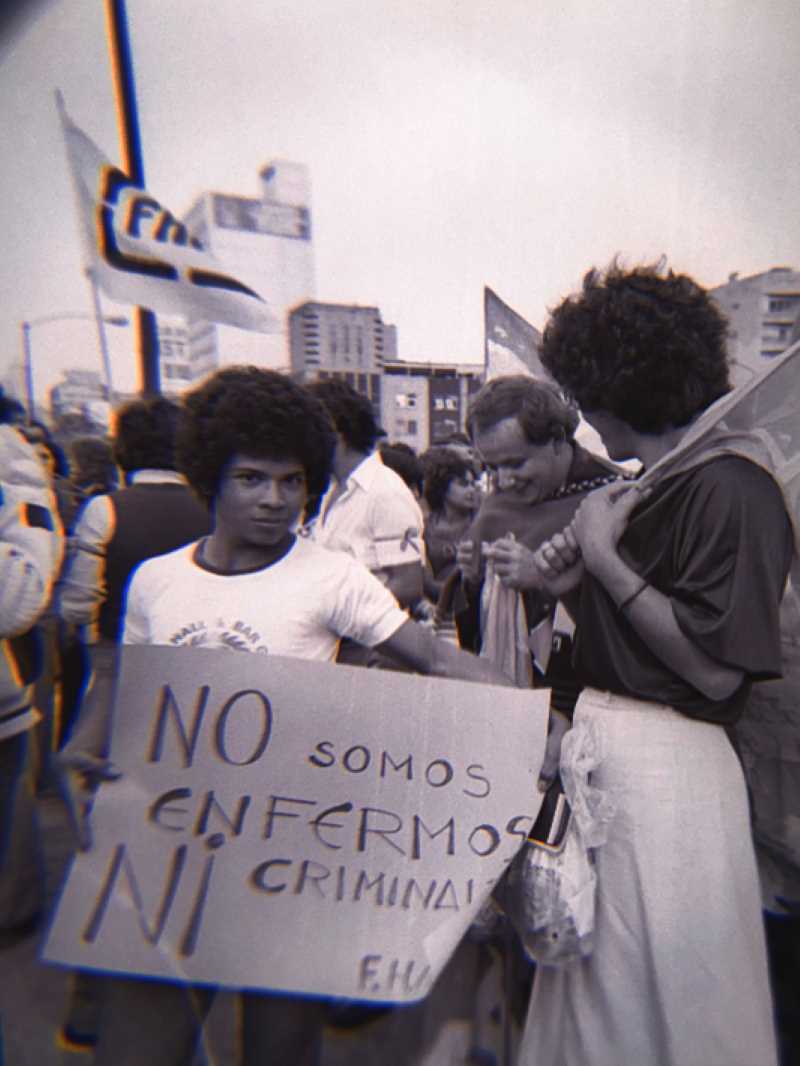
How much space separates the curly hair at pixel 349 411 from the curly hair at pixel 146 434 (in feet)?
0.96

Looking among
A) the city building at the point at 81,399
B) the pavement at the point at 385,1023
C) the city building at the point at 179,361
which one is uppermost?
the city building at the point at 179,361

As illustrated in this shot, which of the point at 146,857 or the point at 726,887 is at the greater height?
the point at 146,857

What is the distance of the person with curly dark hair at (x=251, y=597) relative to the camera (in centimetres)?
122

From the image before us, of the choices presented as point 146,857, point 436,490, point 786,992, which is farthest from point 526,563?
point 436,490

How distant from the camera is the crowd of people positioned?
1218 millimetres

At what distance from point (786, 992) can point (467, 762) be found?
1.04 m

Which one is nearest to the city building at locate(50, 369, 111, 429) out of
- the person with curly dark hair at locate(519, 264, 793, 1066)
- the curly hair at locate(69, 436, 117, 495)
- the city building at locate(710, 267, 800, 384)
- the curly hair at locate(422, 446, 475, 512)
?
the curly hair at locate(69, 436, 117, 495)

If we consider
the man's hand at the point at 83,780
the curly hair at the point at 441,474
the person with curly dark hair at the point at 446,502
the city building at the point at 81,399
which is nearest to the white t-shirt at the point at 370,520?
the city building at the point at 81,399

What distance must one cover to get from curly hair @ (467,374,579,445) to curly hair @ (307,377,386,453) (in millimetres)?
303

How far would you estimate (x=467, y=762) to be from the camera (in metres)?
1.26

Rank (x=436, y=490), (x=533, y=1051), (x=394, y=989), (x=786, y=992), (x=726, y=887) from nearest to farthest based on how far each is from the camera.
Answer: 1. (x=394, y=989)
2. (x=726, y=887)
3. (x=533, y=1051)
4. (x=786, y=992)
5. (x=436, y=490)

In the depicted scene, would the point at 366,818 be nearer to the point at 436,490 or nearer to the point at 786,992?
the point at 786,992

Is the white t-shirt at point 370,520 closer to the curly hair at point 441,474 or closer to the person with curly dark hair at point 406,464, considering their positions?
the curly hair at point 441,474

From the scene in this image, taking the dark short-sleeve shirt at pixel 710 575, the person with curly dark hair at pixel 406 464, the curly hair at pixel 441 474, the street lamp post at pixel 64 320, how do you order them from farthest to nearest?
the person with curly dark hair at pixel 406 464 → the curly hair at pixel 441 474 → the street lamp post at pixel 64 320 → the dark short-sleeve shirt at pixel 710 575
